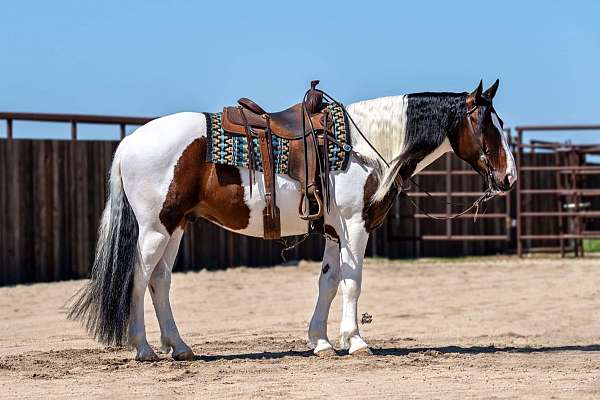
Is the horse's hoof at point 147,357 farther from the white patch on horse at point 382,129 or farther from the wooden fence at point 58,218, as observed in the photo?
the wooden fence at point 58,218

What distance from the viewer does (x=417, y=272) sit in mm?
15602

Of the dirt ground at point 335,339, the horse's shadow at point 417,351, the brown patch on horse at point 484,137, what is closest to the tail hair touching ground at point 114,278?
the dirt ground at point 335,339

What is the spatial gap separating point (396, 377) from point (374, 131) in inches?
76.3

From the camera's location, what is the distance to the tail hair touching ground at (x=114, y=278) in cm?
739

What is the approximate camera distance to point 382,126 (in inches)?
301

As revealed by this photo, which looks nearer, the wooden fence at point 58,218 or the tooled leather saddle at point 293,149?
the tooled leather saddle at point 293,149

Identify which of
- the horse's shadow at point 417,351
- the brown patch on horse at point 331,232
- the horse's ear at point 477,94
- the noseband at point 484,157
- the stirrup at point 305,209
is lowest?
the horse's shadow at point 417,351

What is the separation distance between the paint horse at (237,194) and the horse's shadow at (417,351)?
228 mm

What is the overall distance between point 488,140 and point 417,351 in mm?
1644

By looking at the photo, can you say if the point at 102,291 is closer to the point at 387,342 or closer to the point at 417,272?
the point at 387,342

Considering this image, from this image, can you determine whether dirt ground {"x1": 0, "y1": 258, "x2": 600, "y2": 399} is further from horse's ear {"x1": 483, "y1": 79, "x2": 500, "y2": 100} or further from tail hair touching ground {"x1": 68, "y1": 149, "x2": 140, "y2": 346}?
horse's ear {"x1": 483, "y1": 79, "x2": 500, "y2": 100}

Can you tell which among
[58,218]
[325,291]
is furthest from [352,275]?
[58,218]

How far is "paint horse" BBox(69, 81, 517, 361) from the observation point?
292 inches

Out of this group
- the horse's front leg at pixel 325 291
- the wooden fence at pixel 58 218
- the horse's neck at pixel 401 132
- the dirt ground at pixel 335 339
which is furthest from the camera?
the wooden fence at pixel 58 218
